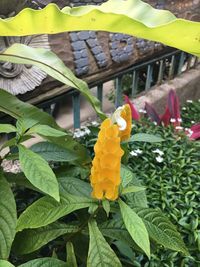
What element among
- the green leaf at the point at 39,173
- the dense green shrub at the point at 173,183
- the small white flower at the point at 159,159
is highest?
the green leaf at the point at 39,173

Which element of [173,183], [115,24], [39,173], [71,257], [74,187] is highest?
[115,24]

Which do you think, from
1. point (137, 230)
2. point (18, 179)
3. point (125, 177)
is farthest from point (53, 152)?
point (137, 230)

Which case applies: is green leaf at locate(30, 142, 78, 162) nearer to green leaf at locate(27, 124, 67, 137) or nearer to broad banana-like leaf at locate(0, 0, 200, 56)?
green leaf at locate(27, 124, 67, 137)

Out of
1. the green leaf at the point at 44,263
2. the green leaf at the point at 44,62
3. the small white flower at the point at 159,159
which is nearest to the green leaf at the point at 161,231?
the green leaf at the point at 44,263

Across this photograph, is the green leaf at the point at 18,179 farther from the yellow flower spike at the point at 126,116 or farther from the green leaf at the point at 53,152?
the yellow flower spike at the point at 126,116

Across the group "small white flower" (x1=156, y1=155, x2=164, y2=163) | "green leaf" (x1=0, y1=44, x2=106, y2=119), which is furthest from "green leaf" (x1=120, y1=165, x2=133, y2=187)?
"small white flower" (x1=156, y1=155, x2=164, y2=163)

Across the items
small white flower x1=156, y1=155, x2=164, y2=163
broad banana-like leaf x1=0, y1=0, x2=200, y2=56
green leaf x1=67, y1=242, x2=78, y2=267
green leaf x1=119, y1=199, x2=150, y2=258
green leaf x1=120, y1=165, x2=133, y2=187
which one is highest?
broad banana-like leaf x1=0, y1=0, x2=200, y2=56

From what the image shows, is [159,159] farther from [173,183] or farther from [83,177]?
[83,177]
